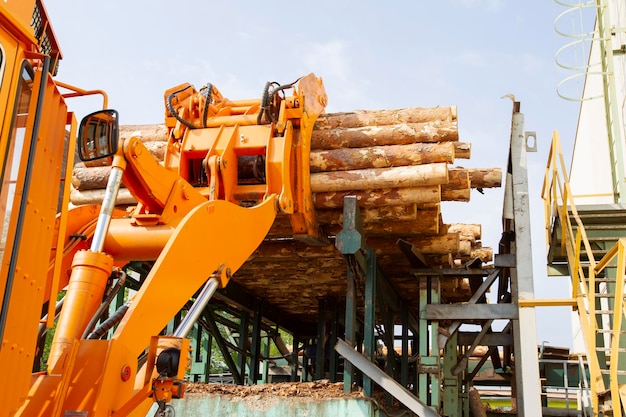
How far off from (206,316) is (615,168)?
829 centimetres

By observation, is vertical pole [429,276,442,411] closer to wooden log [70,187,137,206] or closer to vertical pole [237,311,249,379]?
wooden log [70,187,137,206]

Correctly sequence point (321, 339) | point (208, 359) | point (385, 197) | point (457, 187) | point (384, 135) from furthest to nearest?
1. point (321, 339)
2. point (208, 359)
3. point (457, 187)
4. point (384, 135)
5. point (385, 197)

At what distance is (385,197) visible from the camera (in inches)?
357

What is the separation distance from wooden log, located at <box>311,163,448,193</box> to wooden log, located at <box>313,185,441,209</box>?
138 mm

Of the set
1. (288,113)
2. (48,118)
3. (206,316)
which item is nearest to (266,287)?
(206,316)

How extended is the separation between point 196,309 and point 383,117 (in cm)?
495

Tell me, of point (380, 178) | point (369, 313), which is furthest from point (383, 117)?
point (369, 313)

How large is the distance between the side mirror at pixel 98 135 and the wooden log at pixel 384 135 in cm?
529

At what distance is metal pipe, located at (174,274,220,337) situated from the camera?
16.6 feet

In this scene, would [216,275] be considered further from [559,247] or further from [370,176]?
[559,247]

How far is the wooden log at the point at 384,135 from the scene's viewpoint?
8977 mm

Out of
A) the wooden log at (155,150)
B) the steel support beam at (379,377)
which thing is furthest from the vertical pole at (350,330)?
the wooden log at (155,150)

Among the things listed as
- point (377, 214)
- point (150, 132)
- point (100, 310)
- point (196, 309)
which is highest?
point (150, 132)

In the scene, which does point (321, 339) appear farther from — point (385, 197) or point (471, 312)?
point (385, 197)
